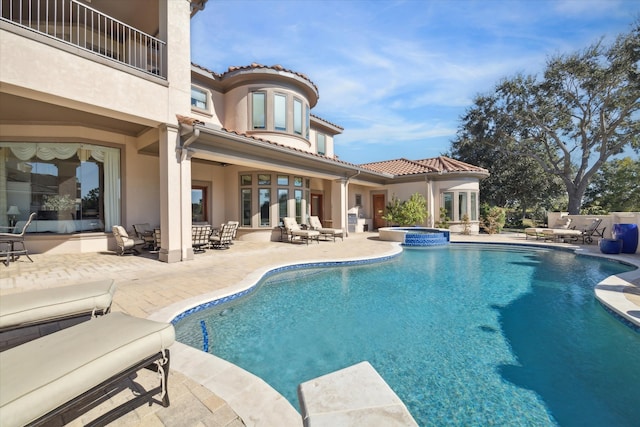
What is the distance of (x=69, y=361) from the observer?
6.55 ft

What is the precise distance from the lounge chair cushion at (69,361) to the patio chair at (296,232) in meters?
10.6

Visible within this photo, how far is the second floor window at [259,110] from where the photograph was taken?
13.4 m

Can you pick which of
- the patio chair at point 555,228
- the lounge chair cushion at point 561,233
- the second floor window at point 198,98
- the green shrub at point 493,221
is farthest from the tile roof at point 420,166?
the second floor window at point 198,98

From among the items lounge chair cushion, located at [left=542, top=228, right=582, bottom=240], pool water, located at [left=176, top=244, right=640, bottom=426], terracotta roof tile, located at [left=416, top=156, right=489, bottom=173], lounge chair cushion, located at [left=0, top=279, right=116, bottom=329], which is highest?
terracotta roof tile, located at [left=416, top=156, right=489, bottom=173]

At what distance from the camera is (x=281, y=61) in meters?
14.2

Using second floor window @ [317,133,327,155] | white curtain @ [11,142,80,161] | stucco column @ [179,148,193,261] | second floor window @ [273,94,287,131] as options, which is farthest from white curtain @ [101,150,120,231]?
second floor window @ [317,133,327,155]

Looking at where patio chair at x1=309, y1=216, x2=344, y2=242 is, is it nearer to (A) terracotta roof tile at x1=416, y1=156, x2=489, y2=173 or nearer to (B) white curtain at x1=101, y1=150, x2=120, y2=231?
(B) white curtain at x1=101, y1=150, x2=120, y2=231

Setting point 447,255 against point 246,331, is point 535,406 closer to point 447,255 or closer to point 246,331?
point 246,331

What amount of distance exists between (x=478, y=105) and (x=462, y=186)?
34.9ft

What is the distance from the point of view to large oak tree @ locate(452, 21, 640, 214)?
62.2 feet

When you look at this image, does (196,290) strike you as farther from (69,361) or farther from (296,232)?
(296,232)

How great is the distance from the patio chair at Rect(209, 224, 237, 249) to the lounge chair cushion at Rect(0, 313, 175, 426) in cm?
897

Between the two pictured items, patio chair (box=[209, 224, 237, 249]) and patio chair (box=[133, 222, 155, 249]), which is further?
patio chair (box=[209, 224, 237, 249])

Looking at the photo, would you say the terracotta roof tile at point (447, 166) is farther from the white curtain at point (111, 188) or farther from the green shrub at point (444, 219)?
the white curtain at point (111, 188)
